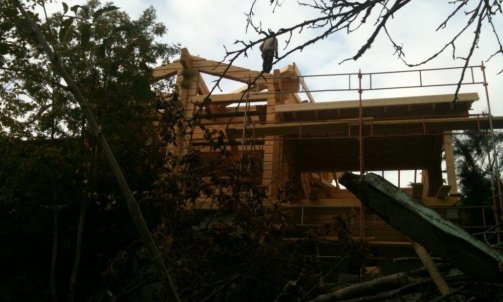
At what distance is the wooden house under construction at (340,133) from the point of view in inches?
463

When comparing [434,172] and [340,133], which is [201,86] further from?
[434,172]

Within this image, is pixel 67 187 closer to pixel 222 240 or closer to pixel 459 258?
pixel 222 240

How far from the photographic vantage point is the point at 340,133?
13141mm

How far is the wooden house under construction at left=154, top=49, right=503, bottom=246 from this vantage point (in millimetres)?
11766

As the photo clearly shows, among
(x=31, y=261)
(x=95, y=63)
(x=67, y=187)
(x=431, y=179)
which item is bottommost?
(x=31, y=261)

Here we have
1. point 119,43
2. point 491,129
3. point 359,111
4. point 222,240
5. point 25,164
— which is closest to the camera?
point 222,240

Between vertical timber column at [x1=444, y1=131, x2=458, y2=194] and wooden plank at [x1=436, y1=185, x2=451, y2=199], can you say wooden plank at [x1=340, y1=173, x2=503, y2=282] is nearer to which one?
wooden plank at [x1=436, y1=185, x2=451, y2=199]

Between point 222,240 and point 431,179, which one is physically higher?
point 431,179

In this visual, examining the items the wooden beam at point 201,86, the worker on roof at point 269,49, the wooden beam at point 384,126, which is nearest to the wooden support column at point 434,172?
the wooden beam at point 384,126

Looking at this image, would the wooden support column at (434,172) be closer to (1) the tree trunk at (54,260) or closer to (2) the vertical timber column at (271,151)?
(2) the vertical timber column at (271,151)

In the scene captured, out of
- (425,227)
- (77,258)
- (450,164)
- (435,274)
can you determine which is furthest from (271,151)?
(425,227)

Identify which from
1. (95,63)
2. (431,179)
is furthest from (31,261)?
(431,179)

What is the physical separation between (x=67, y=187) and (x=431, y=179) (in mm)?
9817

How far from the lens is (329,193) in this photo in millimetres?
14703
